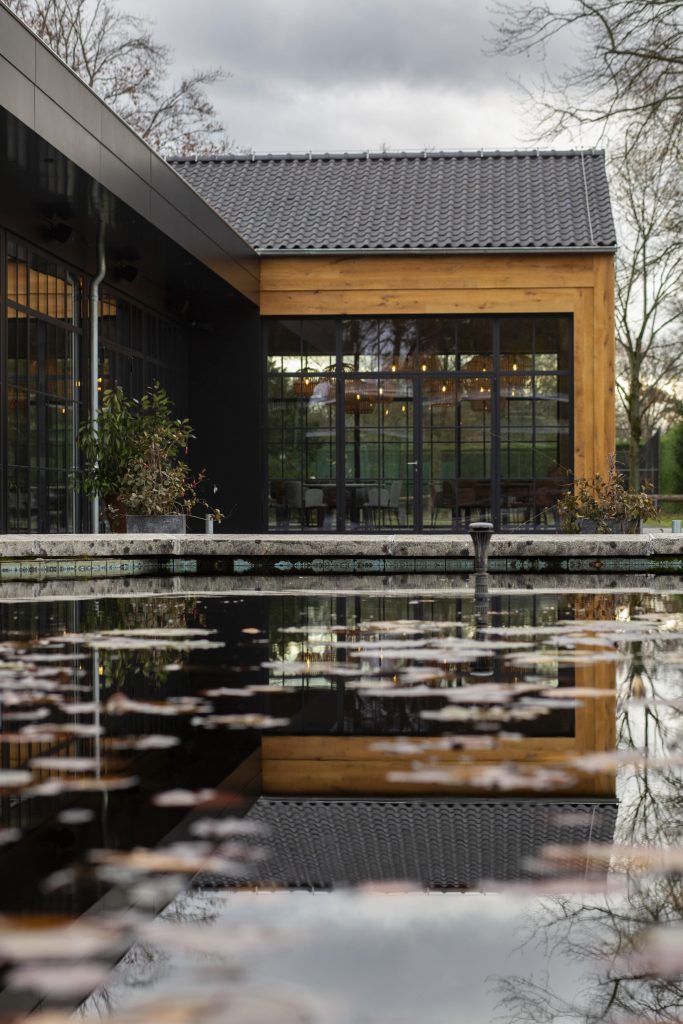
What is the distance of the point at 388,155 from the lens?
20.7 metres

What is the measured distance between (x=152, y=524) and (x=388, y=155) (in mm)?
9835

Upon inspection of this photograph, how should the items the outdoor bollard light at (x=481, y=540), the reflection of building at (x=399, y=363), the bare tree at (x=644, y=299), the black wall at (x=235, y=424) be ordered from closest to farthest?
the outdoor bollard light at (x=481, y=540) < the reflection of building at (x=399, y=363) < the black wall at (x=235, y=424) < the bare tree at (x=644, y=299)

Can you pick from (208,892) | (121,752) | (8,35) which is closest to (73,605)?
(8,35)

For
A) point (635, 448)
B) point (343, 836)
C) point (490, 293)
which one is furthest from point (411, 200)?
point (343, 836)

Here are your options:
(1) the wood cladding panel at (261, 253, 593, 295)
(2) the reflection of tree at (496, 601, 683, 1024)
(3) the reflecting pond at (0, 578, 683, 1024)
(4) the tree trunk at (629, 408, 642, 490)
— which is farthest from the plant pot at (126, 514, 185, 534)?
(4) the tree trunk at (629, 408, 642, 490)

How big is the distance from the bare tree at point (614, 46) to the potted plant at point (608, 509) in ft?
17.6

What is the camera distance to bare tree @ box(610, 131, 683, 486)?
2973 cm

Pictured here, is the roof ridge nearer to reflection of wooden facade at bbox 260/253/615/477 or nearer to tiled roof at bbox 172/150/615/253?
tiled roof at bbox 172/150/615/253

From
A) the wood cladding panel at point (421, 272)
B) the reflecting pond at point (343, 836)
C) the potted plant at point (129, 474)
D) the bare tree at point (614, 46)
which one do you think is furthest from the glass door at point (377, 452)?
the reflecting pond at point (343, 836)

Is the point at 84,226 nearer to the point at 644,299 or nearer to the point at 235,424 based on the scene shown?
the point at 235,424

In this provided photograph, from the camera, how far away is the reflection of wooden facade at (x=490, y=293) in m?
17.1

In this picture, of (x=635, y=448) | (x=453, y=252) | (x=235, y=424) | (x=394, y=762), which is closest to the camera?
(x=394, y=762)

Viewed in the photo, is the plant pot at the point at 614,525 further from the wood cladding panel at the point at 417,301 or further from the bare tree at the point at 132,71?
the bare tree at the point at 132,71

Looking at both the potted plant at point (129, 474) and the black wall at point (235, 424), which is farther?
the black wall at point (235, 424)
